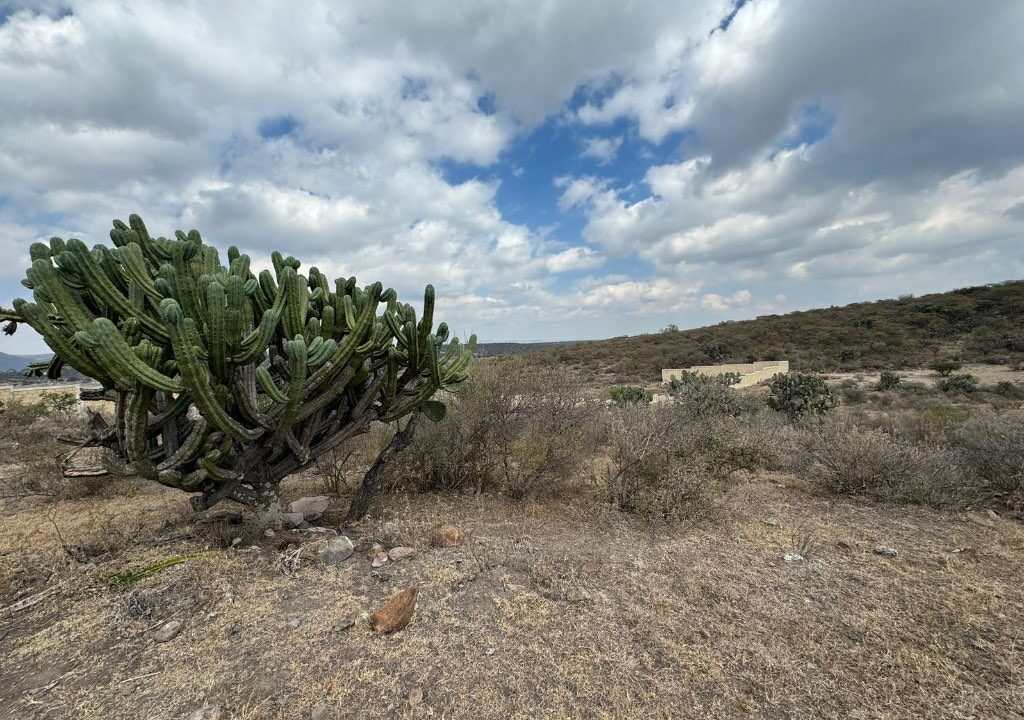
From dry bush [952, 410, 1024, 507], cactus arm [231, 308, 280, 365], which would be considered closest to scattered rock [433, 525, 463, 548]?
cactus arm [231, 308, 280, 365]

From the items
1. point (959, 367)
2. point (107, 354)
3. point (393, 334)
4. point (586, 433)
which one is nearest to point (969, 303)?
point (959, 367)

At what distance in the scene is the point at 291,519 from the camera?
15.2 feet

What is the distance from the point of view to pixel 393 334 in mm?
4812

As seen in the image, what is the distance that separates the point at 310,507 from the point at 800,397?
1027 centimetres

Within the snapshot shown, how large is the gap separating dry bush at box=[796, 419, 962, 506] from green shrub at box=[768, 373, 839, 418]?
4.15 metres

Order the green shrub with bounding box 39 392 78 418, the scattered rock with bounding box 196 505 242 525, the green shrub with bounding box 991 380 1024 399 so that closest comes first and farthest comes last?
the scattered rock with bounding box 196 505 242 525 → the green shrub with bounding box 39 392 78 418 → the green shrub with bounding box 991 380 1024 399

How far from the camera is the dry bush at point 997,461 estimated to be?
5277 millimetres

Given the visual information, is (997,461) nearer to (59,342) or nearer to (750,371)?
(59,342)

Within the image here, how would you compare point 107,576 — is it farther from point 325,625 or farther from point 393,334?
point 393,334

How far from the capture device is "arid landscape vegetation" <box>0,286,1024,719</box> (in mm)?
2637

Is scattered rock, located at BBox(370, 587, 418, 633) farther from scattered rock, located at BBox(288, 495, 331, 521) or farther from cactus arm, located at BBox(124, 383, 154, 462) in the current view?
cactus arm, located at BBox(124, 383, 154, 462)

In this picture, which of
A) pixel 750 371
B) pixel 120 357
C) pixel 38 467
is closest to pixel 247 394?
pixel 120 357

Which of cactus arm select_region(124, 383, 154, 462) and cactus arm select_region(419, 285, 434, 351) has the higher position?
cactus arm select_region(419, 285, 434, 351)

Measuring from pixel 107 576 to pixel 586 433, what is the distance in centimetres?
493
